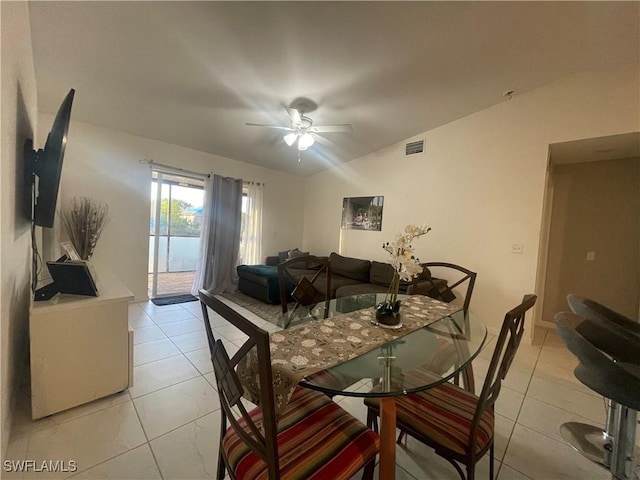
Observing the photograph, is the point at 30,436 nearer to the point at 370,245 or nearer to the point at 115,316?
the point at 115,316

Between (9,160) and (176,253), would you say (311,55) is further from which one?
(176,253)

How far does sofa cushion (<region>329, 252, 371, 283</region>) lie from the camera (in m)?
4.14

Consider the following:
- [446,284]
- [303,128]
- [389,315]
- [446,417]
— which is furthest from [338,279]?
[446,417]

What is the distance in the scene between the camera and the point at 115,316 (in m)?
1.77

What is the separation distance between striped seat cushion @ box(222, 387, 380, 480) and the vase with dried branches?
11.4ft

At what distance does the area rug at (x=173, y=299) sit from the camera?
389cm

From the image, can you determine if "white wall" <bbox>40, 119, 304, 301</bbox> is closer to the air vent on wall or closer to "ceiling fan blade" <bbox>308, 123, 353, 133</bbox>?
"ceiling fan blade" <bbox>308, 123, 353, 133</bbox>

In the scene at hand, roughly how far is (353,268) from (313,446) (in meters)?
3.34

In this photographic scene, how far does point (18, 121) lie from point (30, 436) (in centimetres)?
175

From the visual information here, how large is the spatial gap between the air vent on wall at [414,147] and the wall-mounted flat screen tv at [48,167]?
3.82 meters

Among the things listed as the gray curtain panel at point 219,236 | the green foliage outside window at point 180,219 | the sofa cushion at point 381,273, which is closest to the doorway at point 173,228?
the green foliage outside window at point 180,219

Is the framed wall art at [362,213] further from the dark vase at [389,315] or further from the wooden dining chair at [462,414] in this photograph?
the wooden dining chair at [462,414]

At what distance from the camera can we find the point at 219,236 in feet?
14.7

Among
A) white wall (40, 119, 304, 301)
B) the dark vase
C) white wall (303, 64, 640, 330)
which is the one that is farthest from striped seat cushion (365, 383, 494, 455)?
white wall (40, 119, 304, 301)
